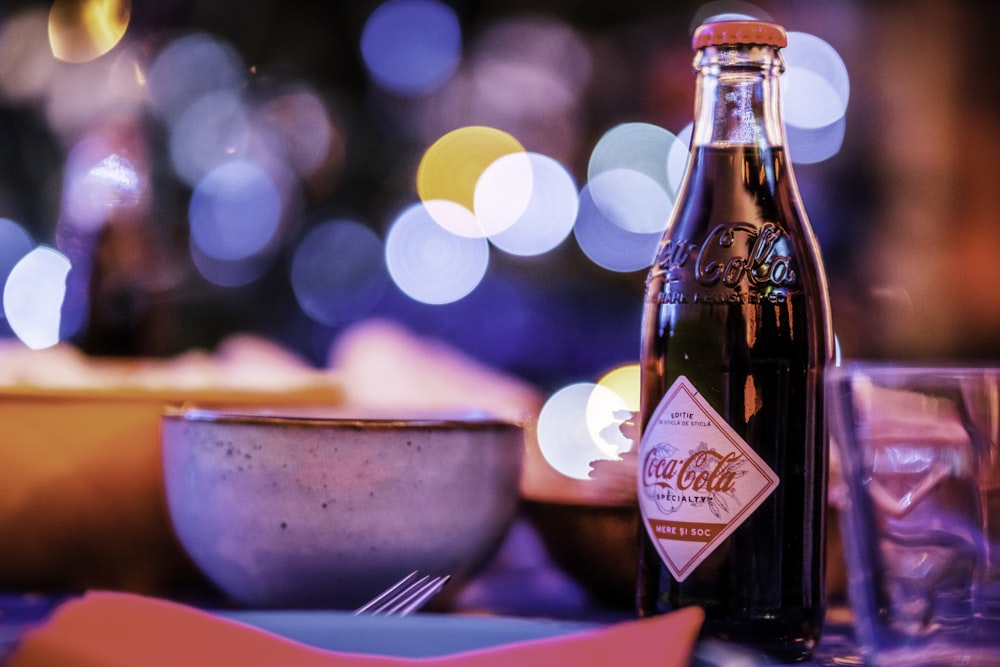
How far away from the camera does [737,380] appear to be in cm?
47

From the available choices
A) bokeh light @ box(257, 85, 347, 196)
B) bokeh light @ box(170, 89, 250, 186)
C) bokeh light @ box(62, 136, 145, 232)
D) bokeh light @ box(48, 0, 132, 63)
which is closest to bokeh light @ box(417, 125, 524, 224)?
bokeh light @ box(257, 85, 347, 196)

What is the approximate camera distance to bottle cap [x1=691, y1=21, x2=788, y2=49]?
49 centimetres

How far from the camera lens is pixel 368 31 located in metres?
3.70

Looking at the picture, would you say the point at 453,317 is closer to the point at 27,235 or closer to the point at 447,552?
the point at 27,235

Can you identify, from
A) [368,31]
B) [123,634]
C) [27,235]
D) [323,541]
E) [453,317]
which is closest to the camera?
[123,634]

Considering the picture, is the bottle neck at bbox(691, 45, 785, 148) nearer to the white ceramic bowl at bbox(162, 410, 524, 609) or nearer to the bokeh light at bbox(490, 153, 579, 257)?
the white ceramic bowl at bbox(162, 410, 524, 609)

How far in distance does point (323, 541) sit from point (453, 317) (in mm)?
3713

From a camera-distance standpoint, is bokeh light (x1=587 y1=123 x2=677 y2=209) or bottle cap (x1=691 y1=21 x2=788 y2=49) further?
bokeh light (x1=587 y1=123 x2=677 y2=209)

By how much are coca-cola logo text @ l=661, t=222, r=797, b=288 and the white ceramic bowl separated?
138 millimetres

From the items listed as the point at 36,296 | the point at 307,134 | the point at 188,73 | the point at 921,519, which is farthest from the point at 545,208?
the point at 921,519

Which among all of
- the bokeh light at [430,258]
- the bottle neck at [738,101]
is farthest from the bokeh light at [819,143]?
the bottle neck at [738,101]

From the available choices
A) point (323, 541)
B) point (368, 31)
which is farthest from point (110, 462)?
point (368, 31)

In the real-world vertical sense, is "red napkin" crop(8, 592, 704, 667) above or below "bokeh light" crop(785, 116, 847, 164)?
below

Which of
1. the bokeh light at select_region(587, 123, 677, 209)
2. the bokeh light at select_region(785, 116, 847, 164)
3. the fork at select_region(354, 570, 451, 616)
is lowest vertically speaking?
the fork at select_region(354, 570, 451, 616)
